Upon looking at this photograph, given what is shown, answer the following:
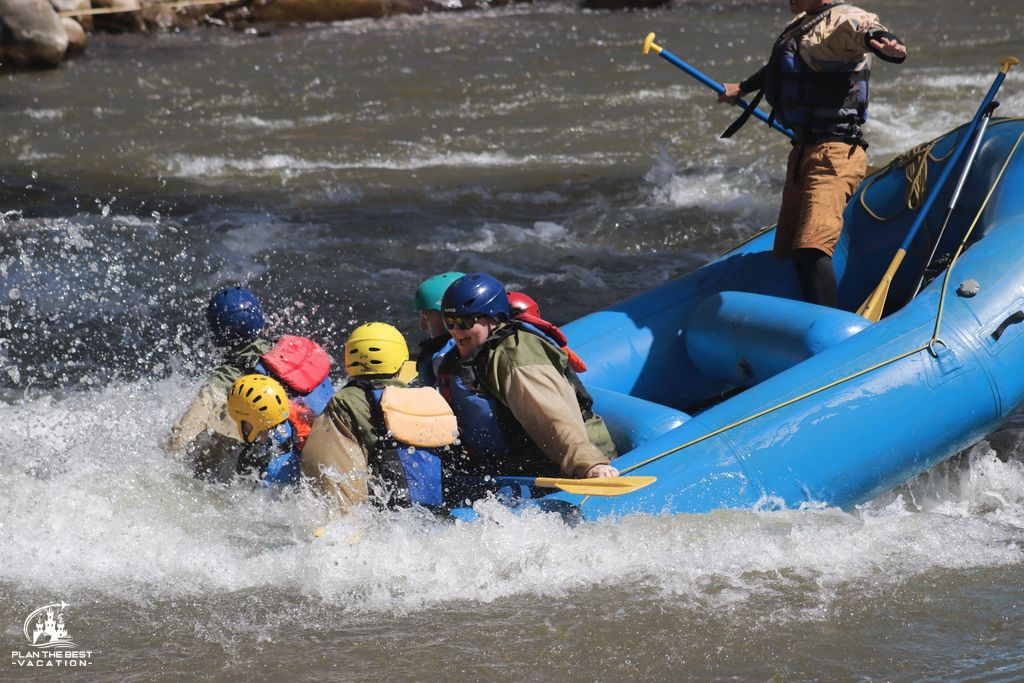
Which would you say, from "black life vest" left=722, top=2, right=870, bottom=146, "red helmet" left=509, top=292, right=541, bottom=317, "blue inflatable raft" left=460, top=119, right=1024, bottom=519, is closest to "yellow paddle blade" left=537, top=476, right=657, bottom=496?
"blue inflatable raft" left=460, top=119, right=1024, bottom=519

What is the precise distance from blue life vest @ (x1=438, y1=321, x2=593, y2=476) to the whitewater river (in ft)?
0.77

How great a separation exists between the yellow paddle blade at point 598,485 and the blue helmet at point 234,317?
1.65m

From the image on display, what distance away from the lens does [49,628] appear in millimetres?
3889

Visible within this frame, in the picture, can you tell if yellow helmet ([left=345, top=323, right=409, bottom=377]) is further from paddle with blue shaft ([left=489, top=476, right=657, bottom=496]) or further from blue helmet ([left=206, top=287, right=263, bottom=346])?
blue helmet ([left=206, top=287, right=263, bottom=346])

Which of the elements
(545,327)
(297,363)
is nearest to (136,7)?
(297,363)

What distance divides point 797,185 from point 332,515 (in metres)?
2.36

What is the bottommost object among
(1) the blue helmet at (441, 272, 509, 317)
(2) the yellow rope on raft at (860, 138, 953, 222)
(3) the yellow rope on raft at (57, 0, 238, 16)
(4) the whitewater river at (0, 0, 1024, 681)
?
(4) the whitewater river at (0, 0, 1024, 681)

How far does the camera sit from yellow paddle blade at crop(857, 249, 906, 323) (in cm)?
484

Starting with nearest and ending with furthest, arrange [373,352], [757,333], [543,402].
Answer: [543,402]
[373,352]
[757,333]

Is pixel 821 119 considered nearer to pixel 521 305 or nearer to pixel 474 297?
pixel 521 305

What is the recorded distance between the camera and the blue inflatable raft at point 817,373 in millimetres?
4117

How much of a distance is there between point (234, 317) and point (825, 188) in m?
2.35

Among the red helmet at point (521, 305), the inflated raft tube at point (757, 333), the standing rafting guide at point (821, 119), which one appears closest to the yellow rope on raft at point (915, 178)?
the standing rafting guide at point (821, 119)
